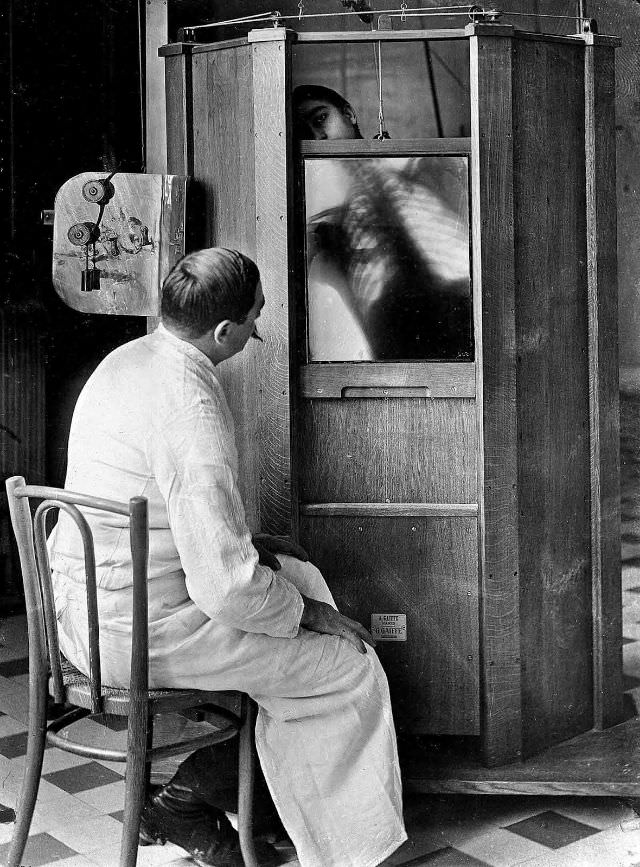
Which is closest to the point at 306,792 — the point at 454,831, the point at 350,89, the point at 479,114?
the point at 454,831

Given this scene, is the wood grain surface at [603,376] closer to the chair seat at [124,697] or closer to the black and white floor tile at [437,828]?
the black and white floor tile at [437,828]

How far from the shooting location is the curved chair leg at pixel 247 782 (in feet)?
8.25

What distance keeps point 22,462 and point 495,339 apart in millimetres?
2912

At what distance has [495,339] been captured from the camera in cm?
288

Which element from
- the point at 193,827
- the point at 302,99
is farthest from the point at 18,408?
the point at 193,827

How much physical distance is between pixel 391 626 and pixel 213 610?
2.80 ft

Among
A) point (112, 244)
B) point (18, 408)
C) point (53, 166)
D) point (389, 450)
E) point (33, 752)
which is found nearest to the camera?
point (33, 752)

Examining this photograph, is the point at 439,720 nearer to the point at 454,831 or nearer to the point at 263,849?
the point at 454,831

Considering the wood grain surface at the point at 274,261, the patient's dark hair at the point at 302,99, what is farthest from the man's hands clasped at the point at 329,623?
the patient's dark hair at the point at 302,99

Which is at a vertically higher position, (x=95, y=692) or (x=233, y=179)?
(x=233, y=179)

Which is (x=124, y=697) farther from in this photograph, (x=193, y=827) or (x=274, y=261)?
(x=274, y=261)

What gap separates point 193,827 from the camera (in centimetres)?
268

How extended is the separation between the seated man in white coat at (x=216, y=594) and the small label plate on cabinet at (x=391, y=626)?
0.45 metres

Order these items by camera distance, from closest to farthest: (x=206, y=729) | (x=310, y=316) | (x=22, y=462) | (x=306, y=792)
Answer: (x=306, y=792), (x=310, y=316), (x=206, y=729), (x=22, y=462)
